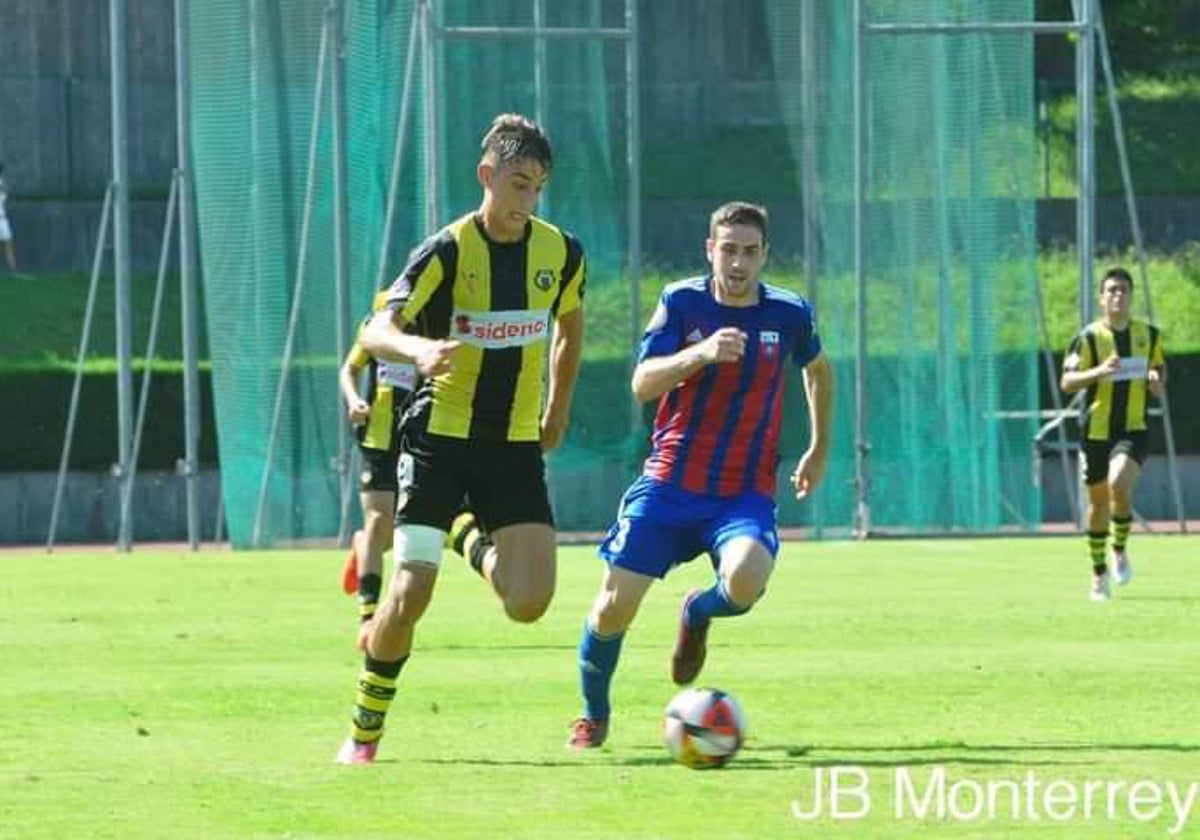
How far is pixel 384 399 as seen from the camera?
53.0 ft

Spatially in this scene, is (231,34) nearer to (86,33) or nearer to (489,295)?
(86,33)

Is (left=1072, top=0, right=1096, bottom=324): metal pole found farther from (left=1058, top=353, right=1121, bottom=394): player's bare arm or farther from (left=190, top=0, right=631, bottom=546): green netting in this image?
(left=1058, top=353, right=1121, bottom=394): player's bare arm

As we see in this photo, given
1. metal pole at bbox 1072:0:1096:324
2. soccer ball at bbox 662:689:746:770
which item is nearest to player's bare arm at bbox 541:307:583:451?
soccer ball at bbox 662:689:746:770

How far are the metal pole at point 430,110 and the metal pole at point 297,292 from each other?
1166 millimetres

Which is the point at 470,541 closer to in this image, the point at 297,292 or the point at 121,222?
the point at 297,292

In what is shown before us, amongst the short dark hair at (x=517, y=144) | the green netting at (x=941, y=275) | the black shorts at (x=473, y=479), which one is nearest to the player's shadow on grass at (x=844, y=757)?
the black shorts at (x=473, y=479)

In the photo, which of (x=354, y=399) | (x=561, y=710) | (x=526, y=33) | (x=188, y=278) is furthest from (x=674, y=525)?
(x=188, y=278)

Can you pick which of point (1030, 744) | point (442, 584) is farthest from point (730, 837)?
point (442, 584)

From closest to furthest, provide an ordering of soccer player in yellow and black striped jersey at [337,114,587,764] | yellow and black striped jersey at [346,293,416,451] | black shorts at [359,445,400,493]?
soccer player in yellow and black striped jersey at [337,114,587,764]
yellow and black striped jersey at [346,293,416,451]
black shorts at [359,445,400,493]

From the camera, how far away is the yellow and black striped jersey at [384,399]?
52.5 feet

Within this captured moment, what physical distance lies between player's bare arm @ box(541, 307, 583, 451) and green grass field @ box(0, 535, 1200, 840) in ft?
4.10

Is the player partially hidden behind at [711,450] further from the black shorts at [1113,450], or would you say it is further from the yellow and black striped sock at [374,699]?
the black shorts at [1113,450]

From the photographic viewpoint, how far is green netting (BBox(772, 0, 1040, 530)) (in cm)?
2897

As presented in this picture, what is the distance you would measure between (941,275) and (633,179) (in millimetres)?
3145
